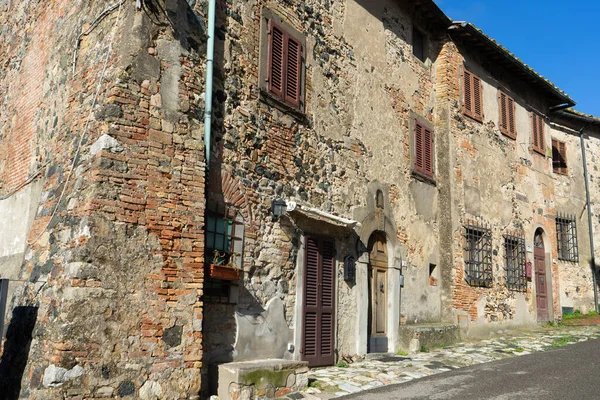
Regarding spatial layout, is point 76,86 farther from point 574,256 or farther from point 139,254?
point 574,256

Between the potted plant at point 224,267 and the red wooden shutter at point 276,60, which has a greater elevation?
the red wooden shutter at point 276,60

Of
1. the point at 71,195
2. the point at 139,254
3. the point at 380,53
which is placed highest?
the point at 380,53

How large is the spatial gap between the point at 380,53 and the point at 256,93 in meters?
4.26

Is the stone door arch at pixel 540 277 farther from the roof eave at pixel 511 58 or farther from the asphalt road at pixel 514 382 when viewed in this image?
the asphalt road at pixel 514 382

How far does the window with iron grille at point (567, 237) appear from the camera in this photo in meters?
20.2

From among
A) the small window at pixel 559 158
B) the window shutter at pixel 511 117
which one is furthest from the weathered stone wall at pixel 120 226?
the small window at pixel 559 158

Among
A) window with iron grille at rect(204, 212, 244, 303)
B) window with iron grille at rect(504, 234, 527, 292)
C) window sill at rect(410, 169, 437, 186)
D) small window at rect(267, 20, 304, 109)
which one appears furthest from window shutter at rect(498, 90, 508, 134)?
window with iron grille at rect(204, 212, 244, 303)

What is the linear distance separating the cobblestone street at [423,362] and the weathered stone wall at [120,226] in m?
2.22

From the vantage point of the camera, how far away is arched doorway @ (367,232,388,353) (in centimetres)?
1087

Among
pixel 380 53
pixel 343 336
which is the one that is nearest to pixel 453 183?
pixel 380 53

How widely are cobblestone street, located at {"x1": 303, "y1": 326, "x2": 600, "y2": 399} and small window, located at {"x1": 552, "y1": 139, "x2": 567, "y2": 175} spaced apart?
28.7 ft

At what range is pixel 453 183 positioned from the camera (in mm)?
13195

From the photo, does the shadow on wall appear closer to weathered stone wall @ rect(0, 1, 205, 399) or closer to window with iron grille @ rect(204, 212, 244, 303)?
weathered stone wall @ rect(0, 1, 205, 399)

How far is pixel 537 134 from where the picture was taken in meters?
17.0
